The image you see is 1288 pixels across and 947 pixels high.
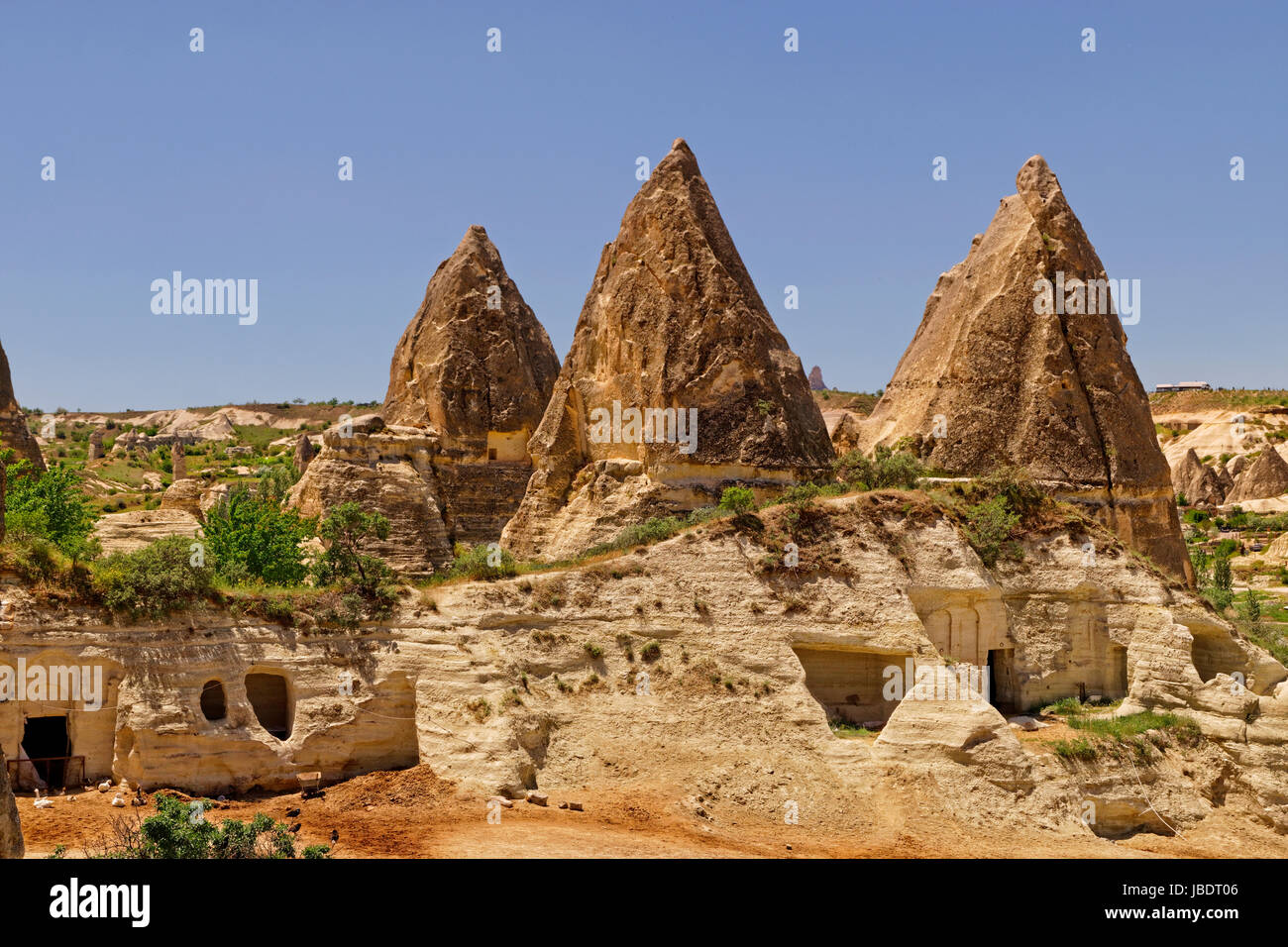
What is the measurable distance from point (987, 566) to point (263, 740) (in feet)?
53.9

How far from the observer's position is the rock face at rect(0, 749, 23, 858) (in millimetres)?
8914

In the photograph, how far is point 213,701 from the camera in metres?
23.5

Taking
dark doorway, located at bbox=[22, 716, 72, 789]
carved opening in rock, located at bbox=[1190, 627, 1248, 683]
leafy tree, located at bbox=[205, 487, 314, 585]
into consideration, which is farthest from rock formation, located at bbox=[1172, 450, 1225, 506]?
dark doorway, located at bbox=[22, 716, 72, 789]

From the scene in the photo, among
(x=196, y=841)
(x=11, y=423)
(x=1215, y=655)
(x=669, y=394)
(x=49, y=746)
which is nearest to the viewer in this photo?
(x=196, y=841)

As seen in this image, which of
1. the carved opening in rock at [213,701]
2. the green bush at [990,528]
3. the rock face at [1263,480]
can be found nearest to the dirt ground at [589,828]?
the carved opening in rock at [213,701]

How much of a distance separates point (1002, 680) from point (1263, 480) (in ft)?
217

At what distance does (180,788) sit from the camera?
21.3 metres

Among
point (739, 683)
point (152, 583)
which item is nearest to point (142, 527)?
point (152, 583)

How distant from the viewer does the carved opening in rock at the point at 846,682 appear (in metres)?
25.5

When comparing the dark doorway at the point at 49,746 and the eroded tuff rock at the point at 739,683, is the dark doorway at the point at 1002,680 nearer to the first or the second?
the eroded tuff rock at the point at 739,683

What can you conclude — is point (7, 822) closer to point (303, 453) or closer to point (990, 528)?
point (990, 528)

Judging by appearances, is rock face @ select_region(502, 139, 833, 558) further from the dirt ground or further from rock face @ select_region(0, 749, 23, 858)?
rock face @ select_region(0, 749, 23, 858)

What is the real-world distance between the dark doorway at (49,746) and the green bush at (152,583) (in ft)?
7.73

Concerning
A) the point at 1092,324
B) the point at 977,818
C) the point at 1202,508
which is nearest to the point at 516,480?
the point at 1092,324
